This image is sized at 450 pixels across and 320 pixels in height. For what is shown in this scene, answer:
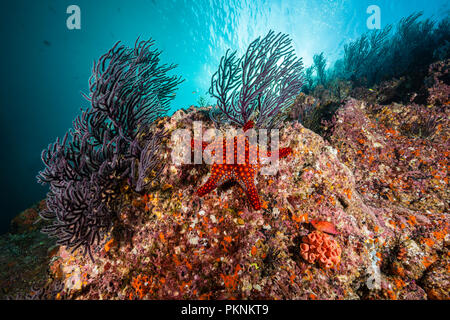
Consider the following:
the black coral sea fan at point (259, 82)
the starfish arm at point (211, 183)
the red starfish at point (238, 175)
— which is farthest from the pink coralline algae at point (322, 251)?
the black coral sea fan at point (259, 82)

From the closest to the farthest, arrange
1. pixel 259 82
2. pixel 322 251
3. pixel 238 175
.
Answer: pixel 322 251, pixel 238 175, pixel 259 82

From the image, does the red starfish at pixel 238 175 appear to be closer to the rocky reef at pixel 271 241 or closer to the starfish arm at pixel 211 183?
the starfish arm at pixel 211 183

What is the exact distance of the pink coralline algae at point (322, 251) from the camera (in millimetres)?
2316

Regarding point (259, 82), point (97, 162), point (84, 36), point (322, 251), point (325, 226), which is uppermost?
point (84, 36)

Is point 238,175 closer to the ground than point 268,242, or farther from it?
farther from it

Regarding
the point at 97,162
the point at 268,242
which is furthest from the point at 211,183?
the point at 97,162

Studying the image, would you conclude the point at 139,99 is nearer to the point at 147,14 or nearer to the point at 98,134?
the point at 98,134

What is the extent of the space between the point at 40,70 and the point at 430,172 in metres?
73.7

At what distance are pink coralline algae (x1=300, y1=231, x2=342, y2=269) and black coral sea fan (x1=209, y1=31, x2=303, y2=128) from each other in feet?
7.73

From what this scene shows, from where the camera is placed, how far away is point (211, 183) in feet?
8.25

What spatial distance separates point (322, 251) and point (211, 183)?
1778mm

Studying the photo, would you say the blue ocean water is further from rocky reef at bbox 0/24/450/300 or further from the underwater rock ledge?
the underwater rock ledge

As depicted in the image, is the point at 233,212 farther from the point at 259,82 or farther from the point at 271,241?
the point at 259,82
